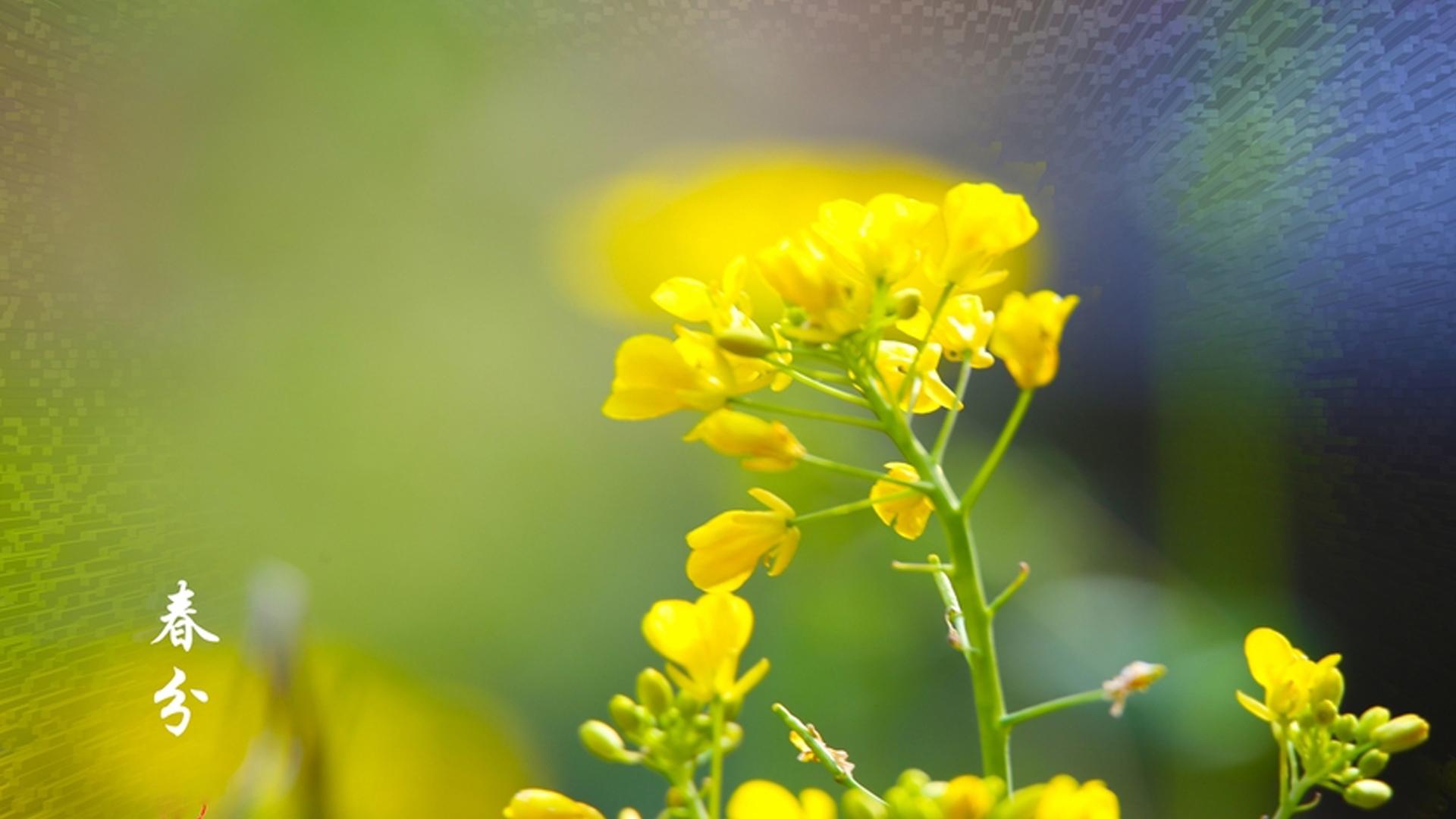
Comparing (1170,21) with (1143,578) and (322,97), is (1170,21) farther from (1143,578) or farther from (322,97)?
(322,97)

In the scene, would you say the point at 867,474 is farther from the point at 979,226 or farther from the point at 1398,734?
the point at 1398,734

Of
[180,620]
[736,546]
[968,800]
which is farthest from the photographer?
[180,620]

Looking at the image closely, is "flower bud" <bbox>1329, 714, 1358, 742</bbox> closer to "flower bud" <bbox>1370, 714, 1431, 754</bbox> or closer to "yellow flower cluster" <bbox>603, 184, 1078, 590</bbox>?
"flower bud" <bbox>1370, 714, 1431, 754</bbox>

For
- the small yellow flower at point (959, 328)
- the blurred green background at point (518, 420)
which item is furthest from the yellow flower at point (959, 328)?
the blurred green background at point (518, 420)

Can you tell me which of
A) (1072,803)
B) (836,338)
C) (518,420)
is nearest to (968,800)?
(1072,803)

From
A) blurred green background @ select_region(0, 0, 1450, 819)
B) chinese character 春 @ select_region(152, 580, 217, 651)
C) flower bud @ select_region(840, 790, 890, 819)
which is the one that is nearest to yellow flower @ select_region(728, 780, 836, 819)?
flower bud @ select_region(840, 790, 890, 819)
